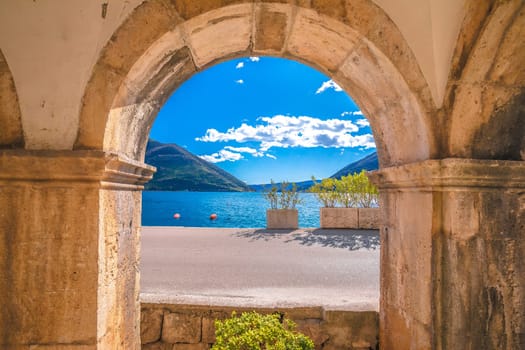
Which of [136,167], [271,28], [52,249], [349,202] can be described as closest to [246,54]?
[271,28]

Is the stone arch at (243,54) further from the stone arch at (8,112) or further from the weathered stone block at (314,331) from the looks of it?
the weathered stone block at (314,331)

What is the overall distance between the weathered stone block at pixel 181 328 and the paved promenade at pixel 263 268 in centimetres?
15

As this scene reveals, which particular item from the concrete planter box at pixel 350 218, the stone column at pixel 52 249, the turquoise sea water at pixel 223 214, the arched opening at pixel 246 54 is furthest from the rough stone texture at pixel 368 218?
the stone column at pixel 52 249

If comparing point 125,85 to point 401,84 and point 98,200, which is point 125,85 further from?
point 401,84

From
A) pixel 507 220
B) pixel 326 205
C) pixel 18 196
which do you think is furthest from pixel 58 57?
pixel 326 205

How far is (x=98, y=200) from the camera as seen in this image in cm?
194

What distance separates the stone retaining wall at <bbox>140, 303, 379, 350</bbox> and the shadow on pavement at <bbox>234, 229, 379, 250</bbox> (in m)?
3.76

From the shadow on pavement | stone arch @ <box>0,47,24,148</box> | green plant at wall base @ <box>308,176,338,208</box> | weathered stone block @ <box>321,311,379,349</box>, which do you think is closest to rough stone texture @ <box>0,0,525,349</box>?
stone arch @ <box>0,47,24,148</box>

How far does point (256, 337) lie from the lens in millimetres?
2211

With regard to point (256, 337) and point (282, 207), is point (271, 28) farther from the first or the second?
point (282, 207)

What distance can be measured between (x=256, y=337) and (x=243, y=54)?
2.13 meters

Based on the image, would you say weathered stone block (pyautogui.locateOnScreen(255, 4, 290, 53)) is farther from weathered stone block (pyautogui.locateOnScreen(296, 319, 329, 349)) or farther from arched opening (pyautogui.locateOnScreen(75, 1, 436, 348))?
weathered stone block (pyautogui.locateOnScreen(296, 319, 329, 349))

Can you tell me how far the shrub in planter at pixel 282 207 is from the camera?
29.5 feet

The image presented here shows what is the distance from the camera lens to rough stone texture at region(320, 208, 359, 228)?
340 inches
